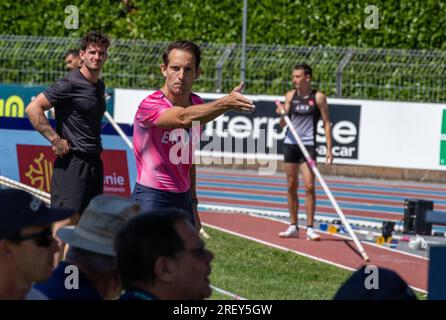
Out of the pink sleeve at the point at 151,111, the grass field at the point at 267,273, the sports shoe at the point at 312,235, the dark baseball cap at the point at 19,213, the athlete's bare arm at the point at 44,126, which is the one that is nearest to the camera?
the dark baseball cap at the point at 19,213

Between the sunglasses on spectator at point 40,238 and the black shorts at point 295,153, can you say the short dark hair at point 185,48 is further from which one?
the black shorts at point 295,153

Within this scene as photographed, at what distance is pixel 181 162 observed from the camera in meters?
7.40

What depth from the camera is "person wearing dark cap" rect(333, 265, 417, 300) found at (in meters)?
3.77

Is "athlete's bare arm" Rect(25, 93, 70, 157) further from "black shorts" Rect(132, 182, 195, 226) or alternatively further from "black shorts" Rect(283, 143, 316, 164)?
"black shorts" Rect(283, 143, 316, 164)

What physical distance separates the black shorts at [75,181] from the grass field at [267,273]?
1376 mm

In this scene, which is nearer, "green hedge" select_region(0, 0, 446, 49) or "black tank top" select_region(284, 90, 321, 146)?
"black tank top" select_region(284, 90, 321, 146)

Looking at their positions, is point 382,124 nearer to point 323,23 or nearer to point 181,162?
point 323,23

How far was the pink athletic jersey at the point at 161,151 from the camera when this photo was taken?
7285mm

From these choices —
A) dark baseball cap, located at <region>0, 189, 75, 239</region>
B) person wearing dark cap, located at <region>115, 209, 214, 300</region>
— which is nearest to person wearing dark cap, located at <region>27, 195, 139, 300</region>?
dark baseball cap, located at <region>0, 189, 75, 239</region>

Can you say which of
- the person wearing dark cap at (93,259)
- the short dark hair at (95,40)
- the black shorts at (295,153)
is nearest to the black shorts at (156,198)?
the short dark hair at (95,40)

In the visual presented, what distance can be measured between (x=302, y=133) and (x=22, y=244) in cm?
953

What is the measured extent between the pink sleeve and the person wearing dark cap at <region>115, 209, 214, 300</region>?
321 cm

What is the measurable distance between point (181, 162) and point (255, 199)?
34.1 ft

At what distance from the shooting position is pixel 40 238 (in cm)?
411
